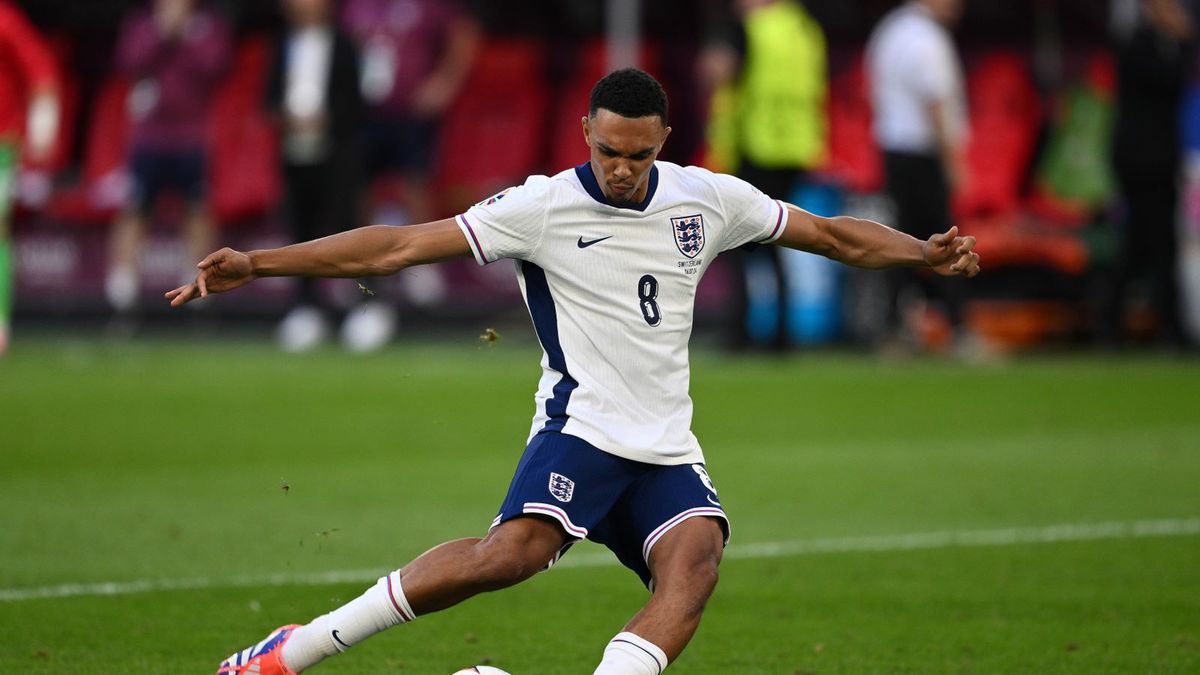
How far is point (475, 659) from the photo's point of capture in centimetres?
629

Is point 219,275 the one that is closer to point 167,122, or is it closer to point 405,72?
point 167,122

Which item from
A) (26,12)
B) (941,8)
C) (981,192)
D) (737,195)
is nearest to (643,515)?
(737,195)

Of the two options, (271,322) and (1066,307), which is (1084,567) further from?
(271,322)

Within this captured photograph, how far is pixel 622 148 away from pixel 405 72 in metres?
15.4

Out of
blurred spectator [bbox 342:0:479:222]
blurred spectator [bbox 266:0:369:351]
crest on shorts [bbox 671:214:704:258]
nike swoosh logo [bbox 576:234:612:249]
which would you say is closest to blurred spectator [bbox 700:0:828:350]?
blurred spectator [bbox 266:0:369:351]

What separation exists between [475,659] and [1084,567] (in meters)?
2.95

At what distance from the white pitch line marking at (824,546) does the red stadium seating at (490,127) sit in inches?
524

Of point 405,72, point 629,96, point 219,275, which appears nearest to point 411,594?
point 219,275

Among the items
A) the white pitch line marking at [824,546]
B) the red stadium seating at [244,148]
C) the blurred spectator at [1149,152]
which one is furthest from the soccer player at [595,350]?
the red stadium seating at [244,148]

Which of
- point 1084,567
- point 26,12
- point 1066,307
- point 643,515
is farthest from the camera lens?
point 26,12

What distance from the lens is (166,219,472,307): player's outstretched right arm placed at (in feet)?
17.4

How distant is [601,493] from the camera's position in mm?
5492

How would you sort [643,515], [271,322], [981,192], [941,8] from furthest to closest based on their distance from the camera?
[271,322], [981,192], [941,8], [643,515]

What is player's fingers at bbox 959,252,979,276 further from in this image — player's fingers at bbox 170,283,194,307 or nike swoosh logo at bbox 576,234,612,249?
player's fingers at bbox 170,283,194,307
